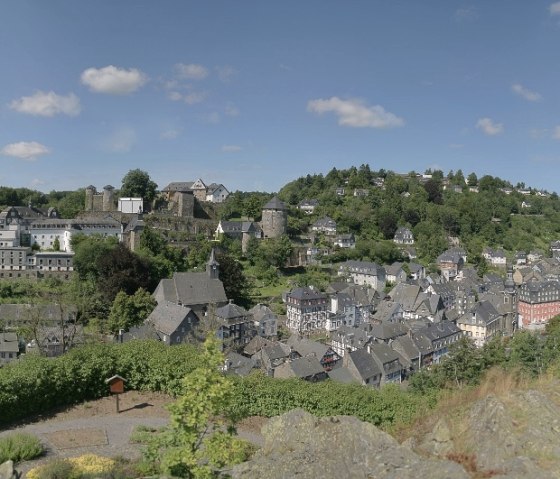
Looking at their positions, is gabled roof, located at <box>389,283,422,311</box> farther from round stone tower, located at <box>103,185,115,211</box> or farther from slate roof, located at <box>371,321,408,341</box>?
round stone tower, located at <box>103,185,115,211</box>

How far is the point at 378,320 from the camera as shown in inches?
1901

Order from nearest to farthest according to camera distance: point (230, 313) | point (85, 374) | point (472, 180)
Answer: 1. point (85, 374)
2. point (230, 313)
3. point (472, 180)

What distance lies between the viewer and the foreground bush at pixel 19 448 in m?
9.70

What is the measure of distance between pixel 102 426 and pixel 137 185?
47.8m

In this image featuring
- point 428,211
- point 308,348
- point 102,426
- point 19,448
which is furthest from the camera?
point 428,211

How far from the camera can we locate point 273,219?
2378 inches

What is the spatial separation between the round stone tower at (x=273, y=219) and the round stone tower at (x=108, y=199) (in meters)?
17.8

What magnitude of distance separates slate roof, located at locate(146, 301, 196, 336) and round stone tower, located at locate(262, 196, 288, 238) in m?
27.1

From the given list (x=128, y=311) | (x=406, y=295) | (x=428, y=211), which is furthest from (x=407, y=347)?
(x=428, y=211)

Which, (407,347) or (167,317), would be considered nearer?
(167,317)

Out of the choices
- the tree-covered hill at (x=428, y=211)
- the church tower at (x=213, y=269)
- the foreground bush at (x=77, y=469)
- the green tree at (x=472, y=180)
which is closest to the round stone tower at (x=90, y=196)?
the church tower at (x=213, y=269)

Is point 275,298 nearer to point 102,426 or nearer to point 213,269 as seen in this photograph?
point 213,269

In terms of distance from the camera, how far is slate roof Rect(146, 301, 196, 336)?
3212cm

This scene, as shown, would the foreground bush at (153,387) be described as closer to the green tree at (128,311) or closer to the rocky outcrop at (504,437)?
the rocky outcrop at (504,437)
